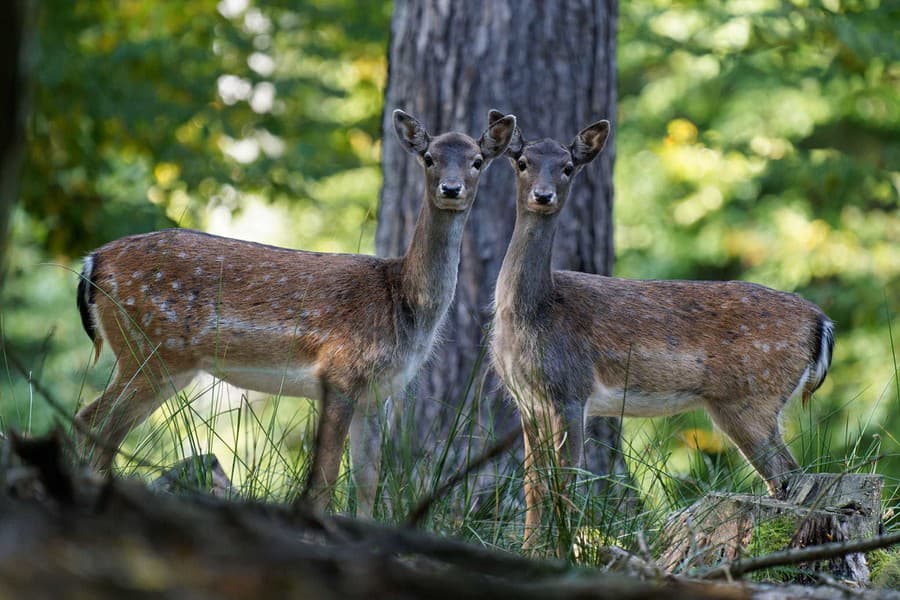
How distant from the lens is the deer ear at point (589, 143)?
571 cm

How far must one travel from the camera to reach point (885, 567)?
363 centimetres

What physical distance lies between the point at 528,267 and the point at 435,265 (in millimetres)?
468

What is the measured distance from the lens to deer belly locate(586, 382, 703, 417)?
18.9ft

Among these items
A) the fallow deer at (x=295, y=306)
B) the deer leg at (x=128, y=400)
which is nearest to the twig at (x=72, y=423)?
the deer leg at (x=128, y=400)

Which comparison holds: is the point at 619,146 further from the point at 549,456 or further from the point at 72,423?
the point at 72,423

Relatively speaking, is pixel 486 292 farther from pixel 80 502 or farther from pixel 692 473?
pixel 80 502

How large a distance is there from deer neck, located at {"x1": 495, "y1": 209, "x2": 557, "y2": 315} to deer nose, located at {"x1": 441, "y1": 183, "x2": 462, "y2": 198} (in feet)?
1.77

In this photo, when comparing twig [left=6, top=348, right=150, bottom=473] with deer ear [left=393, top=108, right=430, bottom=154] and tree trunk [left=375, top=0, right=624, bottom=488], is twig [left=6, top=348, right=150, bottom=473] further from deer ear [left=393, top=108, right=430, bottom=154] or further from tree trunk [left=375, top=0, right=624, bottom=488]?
tree trunk [left=375, top=0, right=624, bottom=488]

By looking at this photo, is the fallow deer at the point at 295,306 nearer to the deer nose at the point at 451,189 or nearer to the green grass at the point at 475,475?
the deer nose at the point at 451,189

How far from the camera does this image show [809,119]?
12227 millimetres

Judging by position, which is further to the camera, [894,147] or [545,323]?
[894,147]

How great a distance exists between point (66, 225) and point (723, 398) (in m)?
6.62

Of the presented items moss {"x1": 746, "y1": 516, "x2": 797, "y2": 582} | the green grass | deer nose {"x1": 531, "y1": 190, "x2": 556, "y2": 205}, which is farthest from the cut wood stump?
deer nose {"x1": 531, "y1": 190, "x2": 556, "y2": 205}

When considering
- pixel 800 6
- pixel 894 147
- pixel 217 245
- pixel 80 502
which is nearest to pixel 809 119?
pixel 894 147
